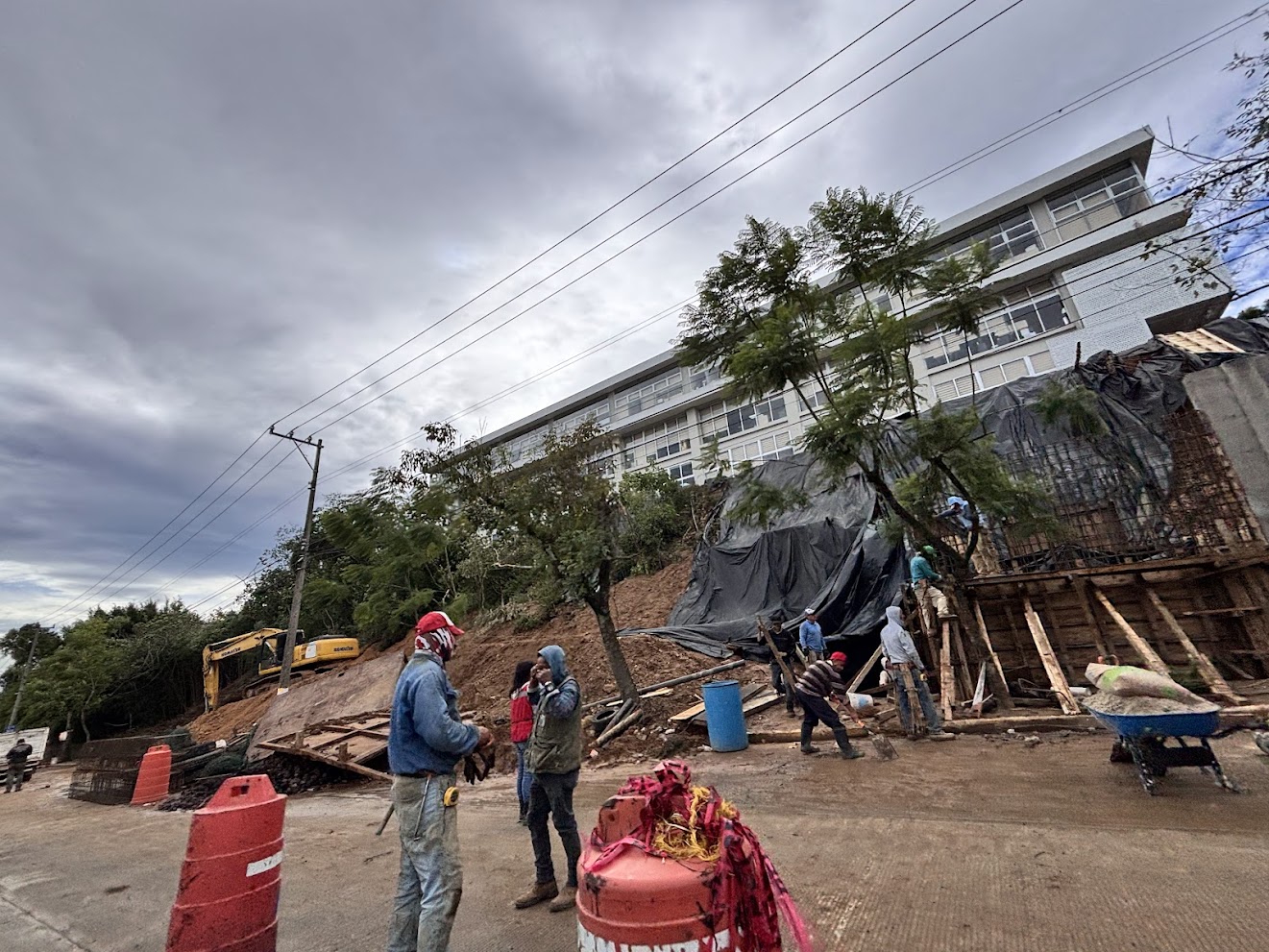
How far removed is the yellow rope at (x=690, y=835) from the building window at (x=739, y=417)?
86.9 feet

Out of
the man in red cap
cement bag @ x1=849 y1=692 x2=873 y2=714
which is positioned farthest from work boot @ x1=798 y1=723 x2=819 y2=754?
the man in red cap

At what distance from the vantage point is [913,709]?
7906 mm

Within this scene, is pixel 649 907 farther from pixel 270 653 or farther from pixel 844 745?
pixel 270 653

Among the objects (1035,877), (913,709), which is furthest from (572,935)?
(913,709)

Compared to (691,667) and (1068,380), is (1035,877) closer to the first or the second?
(691,667)

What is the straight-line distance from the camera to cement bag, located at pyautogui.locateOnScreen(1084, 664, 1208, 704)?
4.50 m

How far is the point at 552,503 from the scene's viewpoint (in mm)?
11148

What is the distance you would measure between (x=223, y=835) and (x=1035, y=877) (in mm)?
4609

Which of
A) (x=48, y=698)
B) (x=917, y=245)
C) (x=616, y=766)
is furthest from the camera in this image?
(x=48, y=698)

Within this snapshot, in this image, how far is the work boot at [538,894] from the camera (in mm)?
3648

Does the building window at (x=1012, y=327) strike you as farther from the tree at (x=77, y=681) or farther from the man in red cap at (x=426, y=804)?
the tree at (x=77, y=681)

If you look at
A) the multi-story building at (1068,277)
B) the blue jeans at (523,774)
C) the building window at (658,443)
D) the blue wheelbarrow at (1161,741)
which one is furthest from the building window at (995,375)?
the blue jeans at (523,774)

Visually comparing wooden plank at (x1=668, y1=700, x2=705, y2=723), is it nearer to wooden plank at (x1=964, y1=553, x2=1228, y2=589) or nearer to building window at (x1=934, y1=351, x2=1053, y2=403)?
wooden plank at (x1=964, y1=553, x2=1228, y2=589)

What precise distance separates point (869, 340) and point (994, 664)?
564 cm
